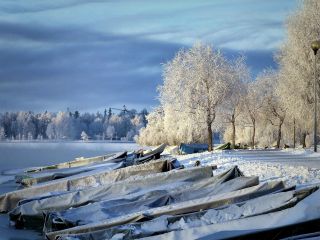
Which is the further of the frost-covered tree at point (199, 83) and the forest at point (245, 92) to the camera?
the frost-covered tree at point (199, 83)

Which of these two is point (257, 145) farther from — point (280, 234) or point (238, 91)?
point (280, 234)

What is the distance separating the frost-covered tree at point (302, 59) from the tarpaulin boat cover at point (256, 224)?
84.9 feet

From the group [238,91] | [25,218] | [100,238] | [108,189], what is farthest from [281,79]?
[100,238]

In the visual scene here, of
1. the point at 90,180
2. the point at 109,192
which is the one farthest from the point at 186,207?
the point at 90,180

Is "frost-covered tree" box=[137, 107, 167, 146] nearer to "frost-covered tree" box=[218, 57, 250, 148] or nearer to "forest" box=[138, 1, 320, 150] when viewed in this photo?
"forest" box=[138, 1, 320, 150]

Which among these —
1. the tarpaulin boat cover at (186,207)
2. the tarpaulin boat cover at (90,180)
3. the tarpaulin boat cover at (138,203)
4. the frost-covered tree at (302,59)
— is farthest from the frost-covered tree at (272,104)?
the tarpaulin boat cover at (186,207)

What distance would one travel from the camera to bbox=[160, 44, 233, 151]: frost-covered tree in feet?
138

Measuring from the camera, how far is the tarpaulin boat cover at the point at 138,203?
1118cm

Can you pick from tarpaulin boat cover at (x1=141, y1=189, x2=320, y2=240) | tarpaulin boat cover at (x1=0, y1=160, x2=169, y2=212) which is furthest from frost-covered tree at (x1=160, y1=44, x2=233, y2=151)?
tarpaulin boat cover at (x1=141, y1=189, x2=320, y2=240)

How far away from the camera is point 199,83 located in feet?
139

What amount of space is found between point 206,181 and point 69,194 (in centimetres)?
400

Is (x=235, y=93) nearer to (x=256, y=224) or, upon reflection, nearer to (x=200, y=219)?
(x=200, y=219)

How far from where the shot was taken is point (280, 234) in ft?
22.4

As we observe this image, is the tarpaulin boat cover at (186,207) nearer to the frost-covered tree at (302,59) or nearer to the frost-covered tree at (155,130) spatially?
the frost-covered tree at (302,59)
